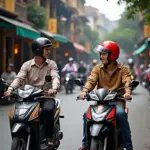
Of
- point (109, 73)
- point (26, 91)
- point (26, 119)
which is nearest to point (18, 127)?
point (26, 119)

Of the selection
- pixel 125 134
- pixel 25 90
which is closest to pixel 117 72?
pixel 125 134

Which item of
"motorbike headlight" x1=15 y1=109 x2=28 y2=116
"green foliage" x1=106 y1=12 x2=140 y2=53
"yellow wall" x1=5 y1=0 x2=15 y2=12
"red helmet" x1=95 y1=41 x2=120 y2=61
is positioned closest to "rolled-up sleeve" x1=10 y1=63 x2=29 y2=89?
"motorbike headlight" x1=15 y1=109 x2=28 y2=116

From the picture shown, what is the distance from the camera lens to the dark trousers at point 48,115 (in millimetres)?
5918

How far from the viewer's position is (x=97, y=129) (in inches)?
200

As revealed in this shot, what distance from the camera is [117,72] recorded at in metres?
5.89

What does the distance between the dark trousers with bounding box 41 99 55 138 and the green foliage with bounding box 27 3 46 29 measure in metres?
21.4

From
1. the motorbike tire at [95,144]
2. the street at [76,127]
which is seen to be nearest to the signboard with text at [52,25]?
the street at [76,127]

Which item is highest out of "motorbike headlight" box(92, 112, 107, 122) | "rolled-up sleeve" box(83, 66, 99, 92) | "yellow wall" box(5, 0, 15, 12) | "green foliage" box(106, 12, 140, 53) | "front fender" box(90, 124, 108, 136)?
"green foliage" box(106, 12, 140, 53)

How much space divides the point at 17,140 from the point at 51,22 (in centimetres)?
2716

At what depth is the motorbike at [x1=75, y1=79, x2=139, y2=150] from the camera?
5.09m

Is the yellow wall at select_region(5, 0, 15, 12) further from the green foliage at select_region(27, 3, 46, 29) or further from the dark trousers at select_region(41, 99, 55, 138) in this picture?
the dark trousers at select_region(41, 99, 55, 138)

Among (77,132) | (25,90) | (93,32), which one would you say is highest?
(93,32)

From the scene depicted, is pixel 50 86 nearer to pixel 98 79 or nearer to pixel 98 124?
pixel 98 79

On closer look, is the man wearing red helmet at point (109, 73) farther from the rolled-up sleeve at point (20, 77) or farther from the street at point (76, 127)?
the street at point (76, 127)
